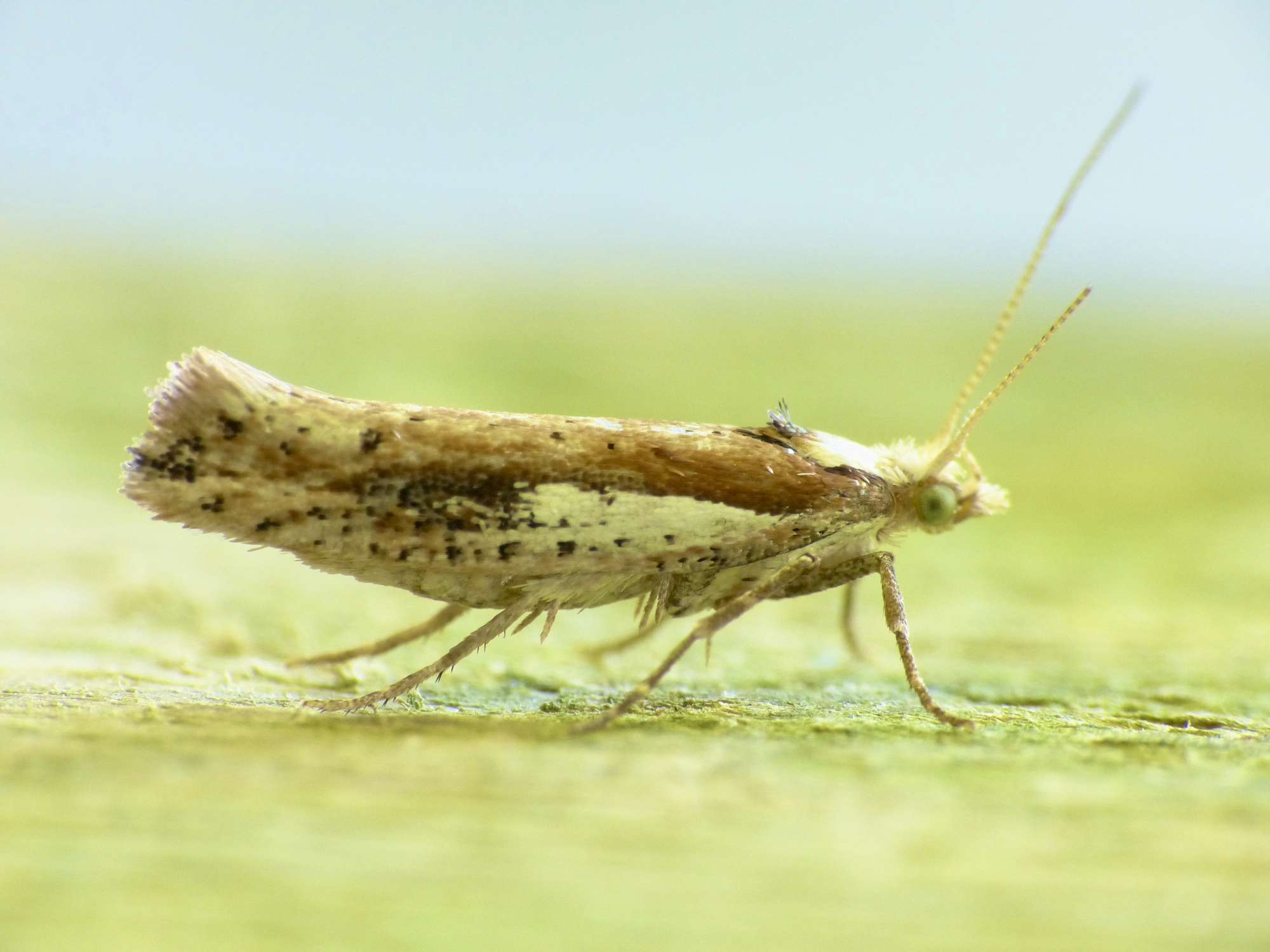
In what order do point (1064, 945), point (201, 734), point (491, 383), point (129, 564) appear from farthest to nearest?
point (491, 383), point (129, 564), point (201, 734), point (1064, 945)

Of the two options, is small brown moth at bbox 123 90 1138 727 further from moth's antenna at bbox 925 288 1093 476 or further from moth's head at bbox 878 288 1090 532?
moth's head at bbox 878 288 1090 532

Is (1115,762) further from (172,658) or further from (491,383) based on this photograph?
(491,383)


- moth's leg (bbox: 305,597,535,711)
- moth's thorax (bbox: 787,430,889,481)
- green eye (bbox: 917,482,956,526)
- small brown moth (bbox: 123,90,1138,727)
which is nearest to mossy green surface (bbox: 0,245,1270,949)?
moth's leg (bbox: 305,597,535,711)

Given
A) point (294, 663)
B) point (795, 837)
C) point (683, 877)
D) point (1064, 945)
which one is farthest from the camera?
point (294, 663)

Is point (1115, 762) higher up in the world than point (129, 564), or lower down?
lower down

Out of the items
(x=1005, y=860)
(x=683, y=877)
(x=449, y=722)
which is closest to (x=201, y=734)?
(x=449, y=722)

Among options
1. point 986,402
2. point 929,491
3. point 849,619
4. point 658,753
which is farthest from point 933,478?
point 658,753

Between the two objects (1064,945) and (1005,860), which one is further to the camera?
(1005,860)
